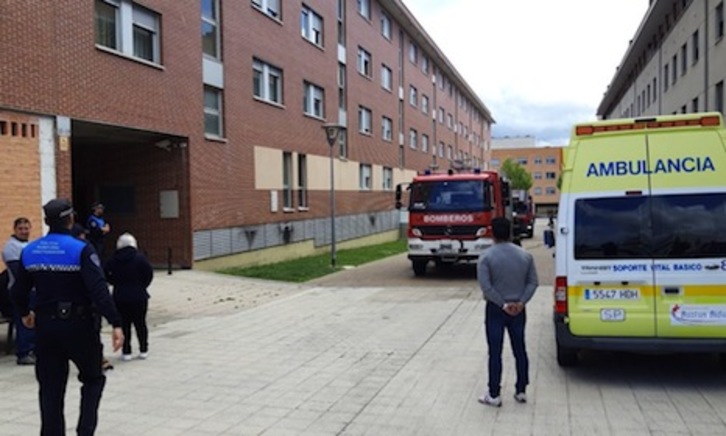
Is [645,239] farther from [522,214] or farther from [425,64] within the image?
[425,64]

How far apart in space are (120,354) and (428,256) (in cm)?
957

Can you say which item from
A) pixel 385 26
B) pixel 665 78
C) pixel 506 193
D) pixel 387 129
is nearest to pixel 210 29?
pixel 506 193

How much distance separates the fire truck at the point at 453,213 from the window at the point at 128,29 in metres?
7.16

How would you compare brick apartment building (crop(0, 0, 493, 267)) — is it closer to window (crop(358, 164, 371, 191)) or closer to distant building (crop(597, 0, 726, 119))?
window (crop(358, 164, 371, 191))

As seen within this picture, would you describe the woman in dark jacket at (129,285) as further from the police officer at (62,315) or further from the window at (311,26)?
the window at (311,26)

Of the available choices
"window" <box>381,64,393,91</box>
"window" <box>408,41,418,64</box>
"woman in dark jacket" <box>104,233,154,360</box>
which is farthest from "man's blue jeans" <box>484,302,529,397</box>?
"window" <box>408,41,418,64</box>

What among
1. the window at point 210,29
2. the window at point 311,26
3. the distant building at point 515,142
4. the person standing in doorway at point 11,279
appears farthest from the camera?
the distant building at point 515,142

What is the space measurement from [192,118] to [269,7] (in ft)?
24.2

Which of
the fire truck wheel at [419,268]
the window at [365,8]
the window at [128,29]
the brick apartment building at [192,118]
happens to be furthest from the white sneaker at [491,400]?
the window at [365,8]

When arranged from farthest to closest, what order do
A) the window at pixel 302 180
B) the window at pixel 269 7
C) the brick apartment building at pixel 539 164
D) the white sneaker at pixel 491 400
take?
the brick apartment building at pixel 539 164 → the window at pixel 302 180 → the window at pixel 269 7 → the white sneaker at pixel 491 400

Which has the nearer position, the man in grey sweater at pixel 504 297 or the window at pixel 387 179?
the man in grey sweater at pixel 504 297

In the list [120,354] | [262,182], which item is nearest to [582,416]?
[120,354]

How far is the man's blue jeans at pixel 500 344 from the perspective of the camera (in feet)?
19.3

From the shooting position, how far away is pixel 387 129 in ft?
127
